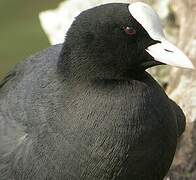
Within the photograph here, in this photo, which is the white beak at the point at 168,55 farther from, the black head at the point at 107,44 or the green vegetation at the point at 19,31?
the green vegetation at the point at 19,31

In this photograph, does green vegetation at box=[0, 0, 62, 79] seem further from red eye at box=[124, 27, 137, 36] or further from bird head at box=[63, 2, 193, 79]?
red eye at box=[124, 27, 137, 36]

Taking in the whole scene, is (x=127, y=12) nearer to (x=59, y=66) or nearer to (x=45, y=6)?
(x=59, y=66)

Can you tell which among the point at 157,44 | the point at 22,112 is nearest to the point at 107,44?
the point at 157,44

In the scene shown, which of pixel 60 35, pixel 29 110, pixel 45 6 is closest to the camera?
pixel 29 110

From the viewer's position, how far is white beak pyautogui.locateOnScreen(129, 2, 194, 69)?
4.37m

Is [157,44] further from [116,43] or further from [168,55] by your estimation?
[116,43]

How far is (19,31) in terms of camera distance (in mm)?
9250

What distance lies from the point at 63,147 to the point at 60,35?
3226mm

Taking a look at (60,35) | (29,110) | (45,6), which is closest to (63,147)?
(29,110)

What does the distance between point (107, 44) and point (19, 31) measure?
491cm

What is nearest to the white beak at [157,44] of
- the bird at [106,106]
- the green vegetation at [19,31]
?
the bird at [106,106]

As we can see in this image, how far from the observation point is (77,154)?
176 inches

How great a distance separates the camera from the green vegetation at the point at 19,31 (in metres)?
8.89

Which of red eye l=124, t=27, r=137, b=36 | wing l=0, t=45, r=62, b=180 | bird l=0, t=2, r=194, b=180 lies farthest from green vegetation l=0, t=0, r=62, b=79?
red eye l=124, t=27, r=137, b=36
